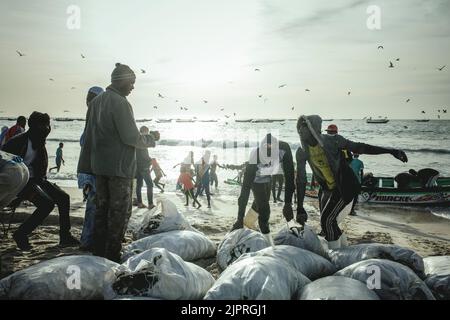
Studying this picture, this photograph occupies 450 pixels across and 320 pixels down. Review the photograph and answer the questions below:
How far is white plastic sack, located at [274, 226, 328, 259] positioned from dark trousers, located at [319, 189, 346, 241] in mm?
209

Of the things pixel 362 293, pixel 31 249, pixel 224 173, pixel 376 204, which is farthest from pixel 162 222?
pixel 224 173

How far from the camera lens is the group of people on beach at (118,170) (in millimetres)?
3463

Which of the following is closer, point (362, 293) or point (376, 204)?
point (362, 293)

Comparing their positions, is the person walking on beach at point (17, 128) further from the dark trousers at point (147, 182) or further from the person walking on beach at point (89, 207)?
the person walking on beach at point (89, 207)

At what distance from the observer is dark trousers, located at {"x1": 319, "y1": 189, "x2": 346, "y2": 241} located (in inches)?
157

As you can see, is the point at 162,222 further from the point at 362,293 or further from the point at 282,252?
the point at 362,293

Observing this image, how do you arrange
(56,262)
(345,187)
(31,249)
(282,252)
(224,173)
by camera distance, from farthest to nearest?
(224,173) < (31,249) < (345,187) < (282,252) < (56,262)

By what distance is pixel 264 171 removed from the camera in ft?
15.1

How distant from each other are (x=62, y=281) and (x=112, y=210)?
0.92 m

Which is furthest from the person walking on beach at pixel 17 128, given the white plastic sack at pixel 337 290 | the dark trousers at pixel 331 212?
the white plastic sack at pixel 337 290

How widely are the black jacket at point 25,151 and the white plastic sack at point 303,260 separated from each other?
2753 mm

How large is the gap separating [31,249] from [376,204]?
10875mm

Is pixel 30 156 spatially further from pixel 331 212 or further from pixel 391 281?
pixel 391 281
